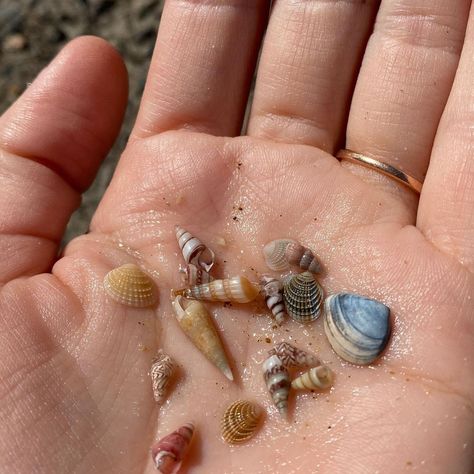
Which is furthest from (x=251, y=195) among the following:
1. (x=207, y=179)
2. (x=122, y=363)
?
(x=122, y=363)

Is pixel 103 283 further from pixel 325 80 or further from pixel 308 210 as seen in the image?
pixel 325 80

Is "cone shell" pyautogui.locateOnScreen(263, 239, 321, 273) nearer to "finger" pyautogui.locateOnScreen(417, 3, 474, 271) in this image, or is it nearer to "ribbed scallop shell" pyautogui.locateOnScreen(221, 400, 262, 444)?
"finger" pyautogui.locateOnScreen(417, 3, 474, 271)

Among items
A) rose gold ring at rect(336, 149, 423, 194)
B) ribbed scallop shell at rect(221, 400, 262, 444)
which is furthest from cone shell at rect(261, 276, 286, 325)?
rose gold ring at rect(336, 149, 423, 194)

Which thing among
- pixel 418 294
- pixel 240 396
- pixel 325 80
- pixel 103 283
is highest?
pixel 325 80

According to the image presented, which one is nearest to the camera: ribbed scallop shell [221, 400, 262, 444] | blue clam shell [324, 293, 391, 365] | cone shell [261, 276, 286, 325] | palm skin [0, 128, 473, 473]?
palm skin [0, 128, 473, 473]

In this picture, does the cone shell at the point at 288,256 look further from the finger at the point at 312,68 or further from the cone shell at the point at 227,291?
the finger at the point at 312,68

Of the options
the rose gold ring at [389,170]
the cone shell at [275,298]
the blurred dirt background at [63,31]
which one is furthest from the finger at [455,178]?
the blurred dirt background at [63,31]

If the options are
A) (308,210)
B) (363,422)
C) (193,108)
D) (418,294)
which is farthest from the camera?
(193,108)
